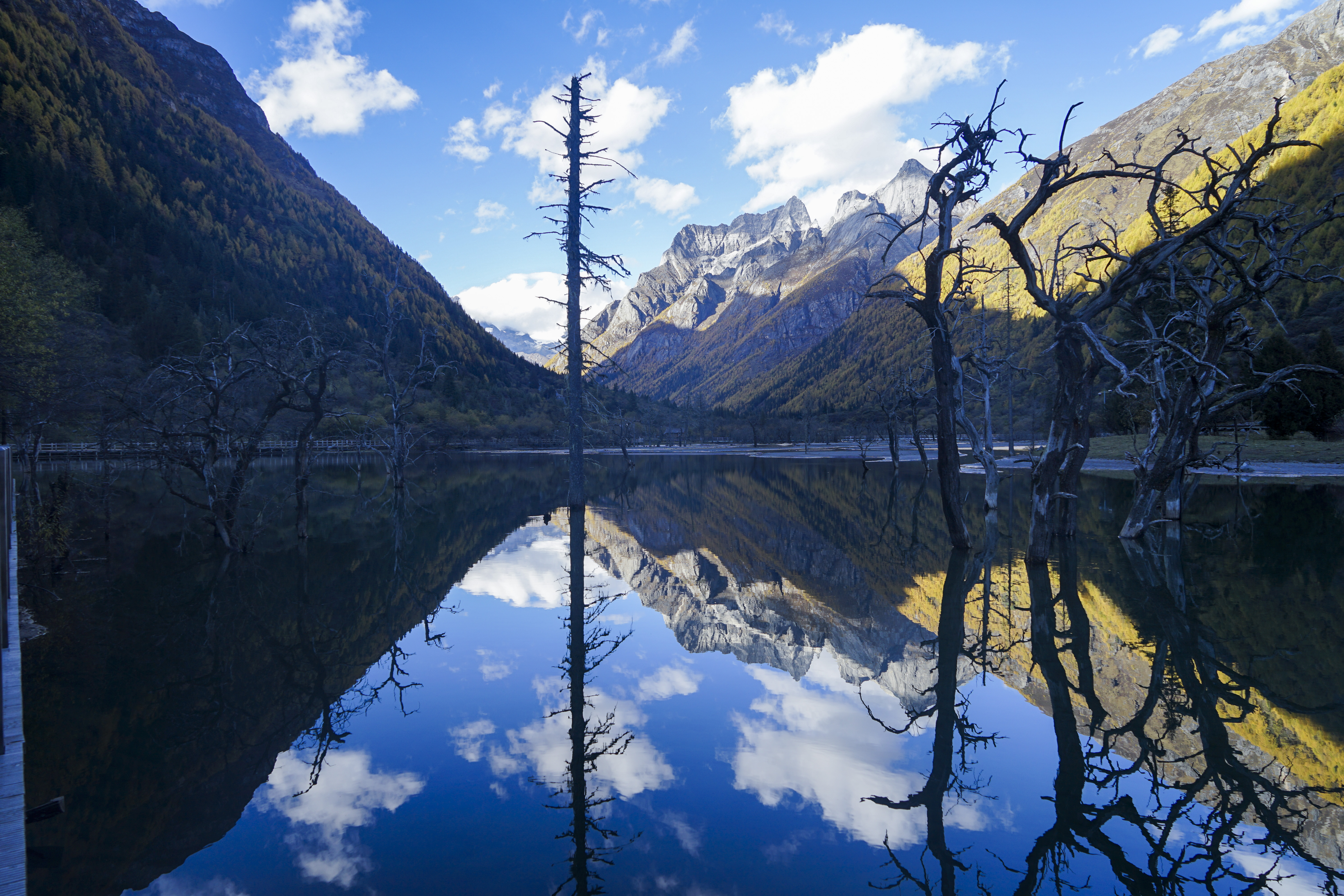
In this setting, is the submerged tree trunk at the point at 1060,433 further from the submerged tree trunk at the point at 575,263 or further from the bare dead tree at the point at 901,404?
the submerged tree trunk at the point at 575,263

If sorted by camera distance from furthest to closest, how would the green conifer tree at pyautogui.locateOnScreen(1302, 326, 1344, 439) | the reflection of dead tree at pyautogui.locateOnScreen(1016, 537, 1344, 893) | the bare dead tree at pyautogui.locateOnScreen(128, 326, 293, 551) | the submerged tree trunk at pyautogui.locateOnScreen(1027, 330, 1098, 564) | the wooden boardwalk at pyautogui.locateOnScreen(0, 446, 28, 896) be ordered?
the green conifer tree at pyautogui.locateOnScreen(1302, 326, 1344, 439)
the bare dead tree at pyautogui.locateOnScreen(128, 326, 293, 551)
the submerged tree trunk at pyautogui.locateOnScreen(1027, 330, 1098, 564)
the reflection of dead tree at pyautogui.locateOnScreen(1016, 537, 1344, 893)
the wooden boardwalk at pyautogui.locateOnScreen(0, 446, 28, 896)

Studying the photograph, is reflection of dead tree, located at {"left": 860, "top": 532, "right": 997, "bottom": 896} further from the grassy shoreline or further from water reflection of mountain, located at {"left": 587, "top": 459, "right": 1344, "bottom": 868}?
the grassy shoreline

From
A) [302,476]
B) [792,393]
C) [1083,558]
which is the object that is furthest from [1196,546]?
[792,393]

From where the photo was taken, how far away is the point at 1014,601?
31.6ft

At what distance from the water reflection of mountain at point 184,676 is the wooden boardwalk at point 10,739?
47 centimetres

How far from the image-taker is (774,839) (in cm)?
398

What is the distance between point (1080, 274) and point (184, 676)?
44.3 feet

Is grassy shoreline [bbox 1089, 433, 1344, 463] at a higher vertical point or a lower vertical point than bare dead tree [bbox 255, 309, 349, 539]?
lower

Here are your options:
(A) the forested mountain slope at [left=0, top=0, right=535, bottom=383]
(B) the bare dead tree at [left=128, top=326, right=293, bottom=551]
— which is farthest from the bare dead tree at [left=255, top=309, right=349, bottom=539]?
(A) the forested mountain slope at [left=0, top=0, right=535, bottom=383]

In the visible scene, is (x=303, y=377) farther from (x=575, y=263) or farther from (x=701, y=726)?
(x=701, y=726)

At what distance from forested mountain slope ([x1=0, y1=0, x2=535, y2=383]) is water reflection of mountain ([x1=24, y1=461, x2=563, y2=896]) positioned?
57.0m

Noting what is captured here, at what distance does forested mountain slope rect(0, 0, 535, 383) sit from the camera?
84312mm

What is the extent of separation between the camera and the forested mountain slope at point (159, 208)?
84.3m

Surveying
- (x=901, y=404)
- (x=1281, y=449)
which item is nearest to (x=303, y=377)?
(x=901, y=404)
